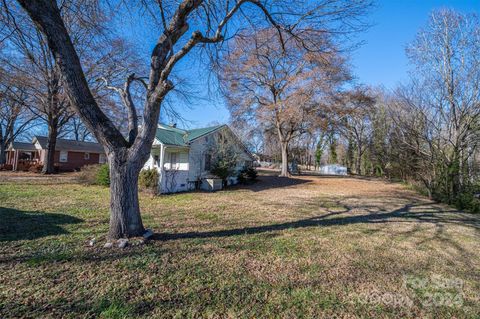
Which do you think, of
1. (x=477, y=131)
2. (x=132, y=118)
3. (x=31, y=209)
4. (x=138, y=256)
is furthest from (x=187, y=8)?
(x=477, y=131)

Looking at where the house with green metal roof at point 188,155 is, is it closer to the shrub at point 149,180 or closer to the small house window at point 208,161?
the small house window at point 208,161

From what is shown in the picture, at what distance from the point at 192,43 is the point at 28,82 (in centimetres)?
1645

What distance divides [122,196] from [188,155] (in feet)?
30.3

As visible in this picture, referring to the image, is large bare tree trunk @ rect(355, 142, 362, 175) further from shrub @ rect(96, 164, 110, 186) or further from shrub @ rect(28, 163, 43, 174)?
shrub @ rect(28, 163, 43, 174)

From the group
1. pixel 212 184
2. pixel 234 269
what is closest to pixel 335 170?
pixel 212 184

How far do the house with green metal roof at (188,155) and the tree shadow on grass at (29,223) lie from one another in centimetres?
563

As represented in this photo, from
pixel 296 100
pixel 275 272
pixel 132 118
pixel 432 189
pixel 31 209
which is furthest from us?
pixel 296 100

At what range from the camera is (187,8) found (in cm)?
403

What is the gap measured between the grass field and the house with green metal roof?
600 centimetres

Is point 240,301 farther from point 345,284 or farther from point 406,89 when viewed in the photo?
point 406,89

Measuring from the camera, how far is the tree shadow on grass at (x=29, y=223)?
412 cm

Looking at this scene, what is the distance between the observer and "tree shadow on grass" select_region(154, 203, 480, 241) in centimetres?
467

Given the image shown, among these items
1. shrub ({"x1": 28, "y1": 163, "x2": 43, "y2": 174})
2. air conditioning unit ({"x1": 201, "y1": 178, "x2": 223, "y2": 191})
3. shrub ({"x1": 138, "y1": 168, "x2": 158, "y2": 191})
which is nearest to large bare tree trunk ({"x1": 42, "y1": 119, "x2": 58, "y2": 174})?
shrub ({"x1": 28, "y1": 163, "x2": 43, "y2": 174})

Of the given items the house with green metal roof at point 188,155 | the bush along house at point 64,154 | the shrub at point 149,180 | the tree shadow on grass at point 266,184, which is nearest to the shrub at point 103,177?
the house with green metal roof at point 188,155
